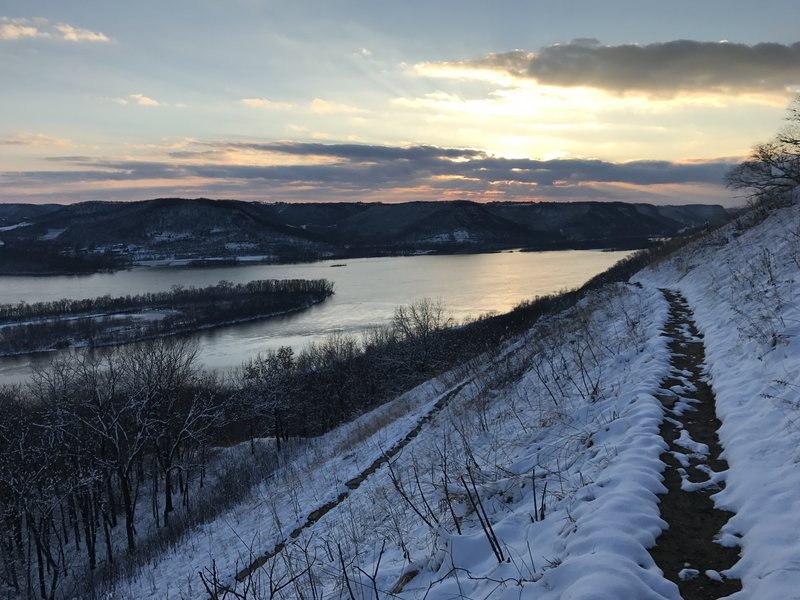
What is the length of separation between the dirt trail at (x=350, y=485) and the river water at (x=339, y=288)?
50393mm

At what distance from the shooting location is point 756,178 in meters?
29.7

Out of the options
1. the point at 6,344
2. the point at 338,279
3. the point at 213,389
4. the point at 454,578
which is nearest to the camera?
the point at 454,578

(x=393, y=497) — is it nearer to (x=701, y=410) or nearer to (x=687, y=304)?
(x=701, y=410)

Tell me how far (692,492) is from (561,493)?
1.20 meters

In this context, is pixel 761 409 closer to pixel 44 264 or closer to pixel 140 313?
pixel 140 313

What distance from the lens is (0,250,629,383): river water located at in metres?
74.0

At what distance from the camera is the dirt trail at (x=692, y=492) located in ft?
11.6

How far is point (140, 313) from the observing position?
336ft

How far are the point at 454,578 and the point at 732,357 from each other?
608cm

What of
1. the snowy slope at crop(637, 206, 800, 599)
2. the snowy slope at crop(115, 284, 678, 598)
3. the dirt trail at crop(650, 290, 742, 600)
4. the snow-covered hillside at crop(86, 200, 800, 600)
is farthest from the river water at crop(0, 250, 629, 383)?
the dirt trail at crop(650, 290, 742, 600)

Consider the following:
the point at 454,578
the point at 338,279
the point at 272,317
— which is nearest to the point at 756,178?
the point at 454,578

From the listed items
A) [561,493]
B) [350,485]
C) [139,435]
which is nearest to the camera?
[561,493]

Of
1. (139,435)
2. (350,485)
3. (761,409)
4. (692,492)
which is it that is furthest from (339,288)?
(692,492)

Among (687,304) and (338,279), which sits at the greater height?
(687,304)
